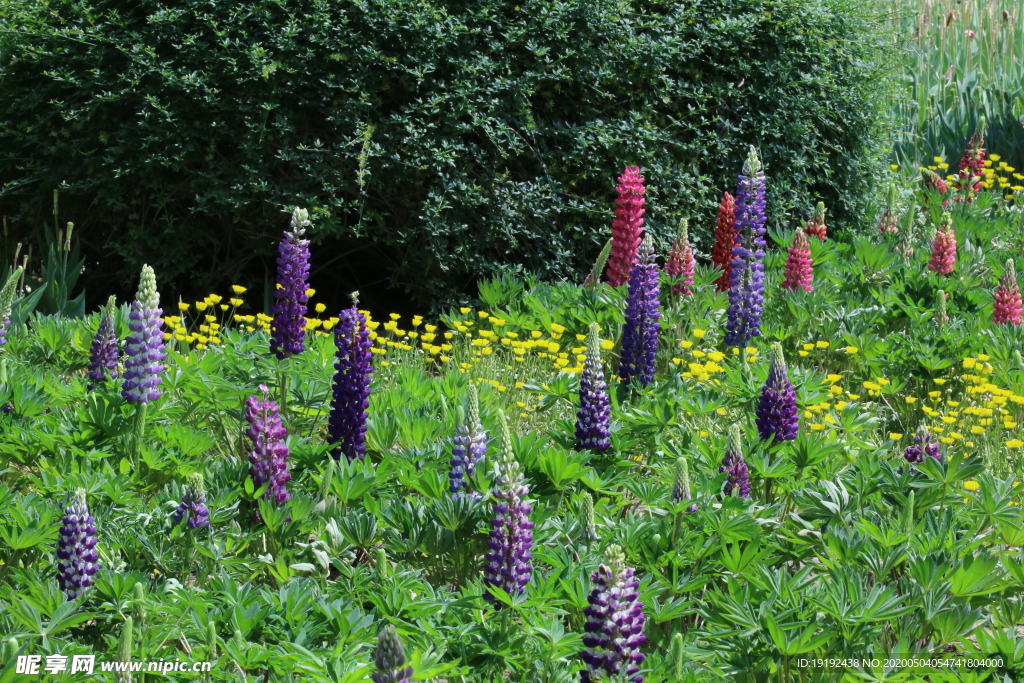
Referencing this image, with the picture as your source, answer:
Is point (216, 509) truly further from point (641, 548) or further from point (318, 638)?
point (641, 548)

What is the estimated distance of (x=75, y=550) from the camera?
2592 mm

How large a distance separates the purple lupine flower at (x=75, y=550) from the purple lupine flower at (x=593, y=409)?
5.01ft

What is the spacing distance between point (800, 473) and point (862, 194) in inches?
169

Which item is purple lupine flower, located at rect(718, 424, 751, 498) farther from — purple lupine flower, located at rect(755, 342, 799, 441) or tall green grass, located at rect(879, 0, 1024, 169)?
tall green grass, located at rect(879, 0, 1024, 169)

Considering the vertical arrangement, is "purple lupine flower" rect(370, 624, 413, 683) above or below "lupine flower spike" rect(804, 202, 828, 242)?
below

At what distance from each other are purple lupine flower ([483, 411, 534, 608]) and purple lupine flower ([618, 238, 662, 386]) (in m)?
1.53

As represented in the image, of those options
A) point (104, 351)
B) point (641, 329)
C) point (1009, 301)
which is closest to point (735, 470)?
point (641, 329)

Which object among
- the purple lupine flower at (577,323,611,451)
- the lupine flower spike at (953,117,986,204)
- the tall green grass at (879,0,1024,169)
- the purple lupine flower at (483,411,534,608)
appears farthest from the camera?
the tall green grass at (879,0,1024,169)

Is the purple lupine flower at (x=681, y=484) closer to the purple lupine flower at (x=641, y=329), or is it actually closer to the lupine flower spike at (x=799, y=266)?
the purple lupine flower at (x=641, y=329)

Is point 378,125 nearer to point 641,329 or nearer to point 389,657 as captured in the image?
point 641,329

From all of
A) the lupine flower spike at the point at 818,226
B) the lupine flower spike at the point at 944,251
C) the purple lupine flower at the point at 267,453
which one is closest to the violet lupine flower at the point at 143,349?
the purple lupine flower at the point at 267,453

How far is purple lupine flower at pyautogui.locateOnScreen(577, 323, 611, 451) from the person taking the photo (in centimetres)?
334

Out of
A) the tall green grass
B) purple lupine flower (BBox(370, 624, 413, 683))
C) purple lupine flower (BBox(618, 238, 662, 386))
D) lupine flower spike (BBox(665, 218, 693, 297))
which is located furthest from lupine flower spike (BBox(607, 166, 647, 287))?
purple lupine flower (BBox(370, 624, 413, 683))

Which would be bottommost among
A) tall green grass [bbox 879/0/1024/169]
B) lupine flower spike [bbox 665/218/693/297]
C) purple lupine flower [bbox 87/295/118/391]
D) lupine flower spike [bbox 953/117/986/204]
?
purple lupine flower [bbox 87/295/118/391]
